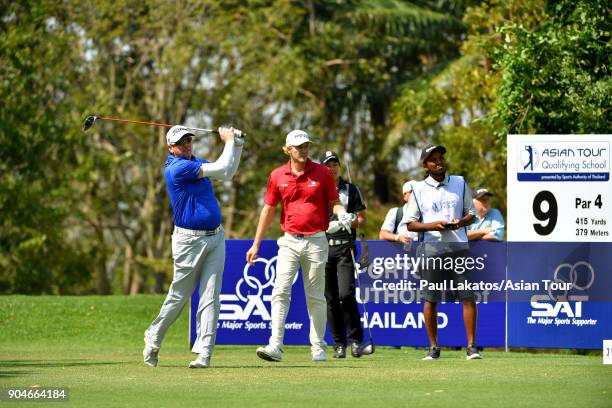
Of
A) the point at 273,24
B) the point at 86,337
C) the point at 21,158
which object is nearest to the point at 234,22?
the point at 273,24

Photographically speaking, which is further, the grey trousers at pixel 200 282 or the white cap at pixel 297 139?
the white cap at pixel 297 139

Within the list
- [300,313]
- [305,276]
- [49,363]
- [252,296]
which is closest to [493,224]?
[300,313]

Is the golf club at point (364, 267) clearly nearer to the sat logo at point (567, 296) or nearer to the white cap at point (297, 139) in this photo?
the sat logo at point (567, 296)

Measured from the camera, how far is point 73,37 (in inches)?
1439

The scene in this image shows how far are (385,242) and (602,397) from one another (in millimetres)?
7019

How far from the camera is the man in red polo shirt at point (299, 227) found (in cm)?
1298

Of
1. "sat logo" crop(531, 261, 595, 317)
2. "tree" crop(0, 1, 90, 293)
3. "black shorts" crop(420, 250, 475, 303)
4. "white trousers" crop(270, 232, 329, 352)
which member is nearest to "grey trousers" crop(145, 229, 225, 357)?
"white trousers" crop(270, 232, 329, 352)

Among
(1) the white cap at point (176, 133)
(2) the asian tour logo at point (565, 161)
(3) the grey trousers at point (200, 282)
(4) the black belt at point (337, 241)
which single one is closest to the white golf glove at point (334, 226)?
(4) the black belt at point (337, 241)

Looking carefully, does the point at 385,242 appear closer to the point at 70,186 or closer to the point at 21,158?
the point at 21,158

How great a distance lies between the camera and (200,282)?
482 inches

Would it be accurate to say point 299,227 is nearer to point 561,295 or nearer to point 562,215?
point 562,215

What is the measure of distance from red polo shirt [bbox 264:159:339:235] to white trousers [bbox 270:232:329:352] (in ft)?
0.35

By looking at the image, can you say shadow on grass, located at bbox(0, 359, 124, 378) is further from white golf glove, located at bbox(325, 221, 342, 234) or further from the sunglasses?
white golf glove, located at bbox(325, 221, 342, 234)

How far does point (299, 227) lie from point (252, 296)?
3.90m
